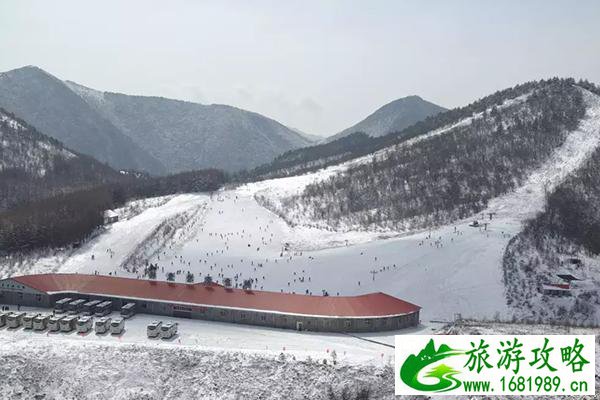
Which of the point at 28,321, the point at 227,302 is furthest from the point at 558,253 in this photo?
the point at 28,321

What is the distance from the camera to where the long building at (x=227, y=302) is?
55.3 metres

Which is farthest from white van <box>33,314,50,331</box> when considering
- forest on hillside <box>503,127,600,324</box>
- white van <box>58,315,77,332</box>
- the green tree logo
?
forest on hillside <box>503,127,600,324</box>

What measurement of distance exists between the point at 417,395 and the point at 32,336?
33589mm

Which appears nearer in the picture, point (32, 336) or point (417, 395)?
point (417, 395)

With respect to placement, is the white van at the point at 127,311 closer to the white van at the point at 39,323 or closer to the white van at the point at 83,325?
the white van at the point at 83,325

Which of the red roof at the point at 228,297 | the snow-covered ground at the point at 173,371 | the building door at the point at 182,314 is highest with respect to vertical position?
the red roof at the point at 228,297

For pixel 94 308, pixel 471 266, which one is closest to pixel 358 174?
pixel 471 266

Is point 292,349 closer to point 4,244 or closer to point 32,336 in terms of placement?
point 32,336

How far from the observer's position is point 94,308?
59.1m

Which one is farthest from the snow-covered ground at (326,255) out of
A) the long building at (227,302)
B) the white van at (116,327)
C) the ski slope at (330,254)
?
the white van at (116,327)

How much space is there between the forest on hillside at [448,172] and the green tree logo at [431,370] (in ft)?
199

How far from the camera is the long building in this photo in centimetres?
5528

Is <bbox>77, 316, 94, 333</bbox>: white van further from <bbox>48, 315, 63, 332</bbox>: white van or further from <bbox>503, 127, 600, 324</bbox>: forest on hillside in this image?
<bbox>503, 127, 600, 324</bbox>: forest on hillside

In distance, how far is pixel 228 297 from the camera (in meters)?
58.9
